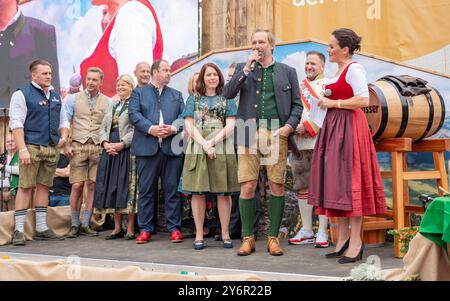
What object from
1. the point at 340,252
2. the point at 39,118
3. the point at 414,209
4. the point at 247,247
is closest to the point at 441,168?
the point at 414,209

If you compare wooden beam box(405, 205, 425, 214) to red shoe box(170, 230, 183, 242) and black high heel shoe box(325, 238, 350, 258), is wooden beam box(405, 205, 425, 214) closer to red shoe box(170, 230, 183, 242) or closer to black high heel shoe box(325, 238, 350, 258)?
black high heel shoe box(325, 238, 350, 258)

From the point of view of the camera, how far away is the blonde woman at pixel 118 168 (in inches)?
213

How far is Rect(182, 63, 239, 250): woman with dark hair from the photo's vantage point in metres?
4.71

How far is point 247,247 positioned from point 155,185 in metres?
1.29

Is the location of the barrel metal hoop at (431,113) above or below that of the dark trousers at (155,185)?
above

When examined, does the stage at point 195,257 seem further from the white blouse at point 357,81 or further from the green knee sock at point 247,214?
the white blouse at point 357,81

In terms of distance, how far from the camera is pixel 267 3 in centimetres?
584

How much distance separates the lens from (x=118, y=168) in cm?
546

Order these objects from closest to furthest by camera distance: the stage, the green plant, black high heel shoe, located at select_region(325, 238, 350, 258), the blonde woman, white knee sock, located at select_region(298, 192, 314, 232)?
the stage → the green plant → black high heel shoe, located at select_region(325, 238, 350, 258) → white knee sock, located at select_region(298, 192, 314, 232) → the blonde woman

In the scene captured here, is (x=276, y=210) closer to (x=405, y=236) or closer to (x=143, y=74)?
(x=405, y=236)

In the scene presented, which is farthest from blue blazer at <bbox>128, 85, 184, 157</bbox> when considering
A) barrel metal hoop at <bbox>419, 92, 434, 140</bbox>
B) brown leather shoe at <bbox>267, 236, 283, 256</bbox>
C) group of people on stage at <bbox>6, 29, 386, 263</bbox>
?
barrel metal hoop at <bbox>419, 92, 434, 140</bbox>

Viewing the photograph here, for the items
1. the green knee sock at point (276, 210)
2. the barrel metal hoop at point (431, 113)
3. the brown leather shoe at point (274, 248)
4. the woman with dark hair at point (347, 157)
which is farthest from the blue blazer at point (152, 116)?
the barrel metal hoop at point (431, 113)

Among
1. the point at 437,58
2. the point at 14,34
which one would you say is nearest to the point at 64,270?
the point at 437,58
